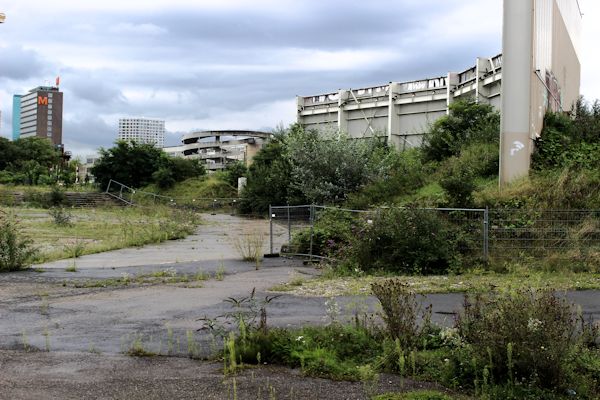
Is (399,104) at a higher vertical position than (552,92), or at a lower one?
higher

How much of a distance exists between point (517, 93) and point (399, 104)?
25180mm

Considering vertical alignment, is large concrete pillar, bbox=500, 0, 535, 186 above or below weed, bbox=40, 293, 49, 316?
above

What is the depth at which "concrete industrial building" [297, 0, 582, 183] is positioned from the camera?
18.8 m

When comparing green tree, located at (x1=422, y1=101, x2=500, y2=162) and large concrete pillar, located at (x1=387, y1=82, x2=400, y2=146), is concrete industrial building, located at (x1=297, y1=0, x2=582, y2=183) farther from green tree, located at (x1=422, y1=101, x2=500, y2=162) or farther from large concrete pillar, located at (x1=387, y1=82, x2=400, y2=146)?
green tree, located at (x1=422, y1=101, x2=500, y2=162)

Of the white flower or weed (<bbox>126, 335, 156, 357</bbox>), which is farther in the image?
weed (<bbox>126, 335, 156, 357</bbox>)

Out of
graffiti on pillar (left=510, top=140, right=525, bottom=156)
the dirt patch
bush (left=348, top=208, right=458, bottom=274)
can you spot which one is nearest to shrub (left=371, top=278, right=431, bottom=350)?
the dirt patch

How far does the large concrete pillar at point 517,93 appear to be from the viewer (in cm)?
1875

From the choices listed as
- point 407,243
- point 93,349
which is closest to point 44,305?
point 93,349

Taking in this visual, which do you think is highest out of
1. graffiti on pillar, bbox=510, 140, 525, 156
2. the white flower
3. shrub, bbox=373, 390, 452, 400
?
graffiti on pillar, bbox=510, 140, 525, 156

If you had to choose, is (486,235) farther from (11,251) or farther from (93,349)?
(11,251)

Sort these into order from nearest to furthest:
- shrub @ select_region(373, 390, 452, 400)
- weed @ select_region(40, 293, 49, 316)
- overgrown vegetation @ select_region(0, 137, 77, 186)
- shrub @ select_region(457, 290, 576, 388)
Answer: shrub @ select_region(373, 390, 452, 400) → shrub @ select_region(457, 290, 576, 388) → weed @ select_region(40, 293, 49, 316) → overgrown vegetation @ select_region(0, 137, 77, 186)

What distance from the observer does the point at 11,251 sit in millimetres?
15500

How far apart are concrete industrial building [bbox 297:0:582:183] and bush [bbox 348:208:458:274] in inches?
249

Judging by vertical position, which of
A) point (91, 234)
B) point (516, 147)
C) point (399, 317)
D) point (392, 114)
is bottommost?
point (91, 234)
